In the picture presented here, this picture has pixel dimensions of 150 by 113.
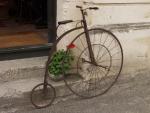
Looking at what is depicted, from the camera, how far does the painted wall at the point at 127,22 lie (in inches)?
218

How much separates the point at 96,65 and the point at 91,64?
3.4 inches

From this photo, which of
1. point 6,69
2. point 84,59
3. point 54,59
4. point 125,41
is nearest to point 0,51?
point 6,69

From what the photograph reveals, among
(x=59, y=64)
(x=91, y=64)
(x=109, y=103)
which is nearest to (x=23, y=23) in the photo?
(x=59, y=64)

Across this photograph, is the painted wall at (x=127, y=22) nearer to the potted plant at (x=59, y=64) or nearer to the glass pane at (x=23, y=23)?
the potted plant at (x=59, y=64)

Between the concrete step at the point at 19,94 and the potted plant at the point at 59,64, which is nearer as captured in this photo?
the concrete step at the point at 19,94

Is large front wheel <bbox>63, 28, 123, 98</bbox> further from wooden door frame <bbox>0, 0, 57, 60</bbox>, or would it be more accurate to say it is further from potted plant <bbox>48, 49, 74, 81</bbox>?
wooden door frame <bbox>0, 0, 57, 60</bbox>

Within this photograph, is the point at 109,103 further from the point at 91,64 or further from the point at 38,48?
the point at 38,48

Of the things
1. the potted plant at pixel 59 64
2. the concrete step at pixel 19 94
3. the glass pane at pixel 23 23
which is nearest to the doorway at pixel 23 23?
the glass pane at pixel 23 23

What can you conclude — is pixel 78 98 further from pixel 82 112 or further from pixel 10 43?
pixel 10 43

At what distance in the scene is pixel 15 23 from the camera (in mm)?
7617

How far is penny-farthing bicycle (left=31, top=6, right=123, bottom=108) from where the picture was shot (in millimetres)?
5266

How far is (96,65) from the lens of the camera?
5.42m

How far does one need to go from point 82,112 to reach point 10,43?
1.81 m

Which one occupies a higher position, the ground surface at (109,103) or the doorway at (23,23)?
the doorway at (23,23)
